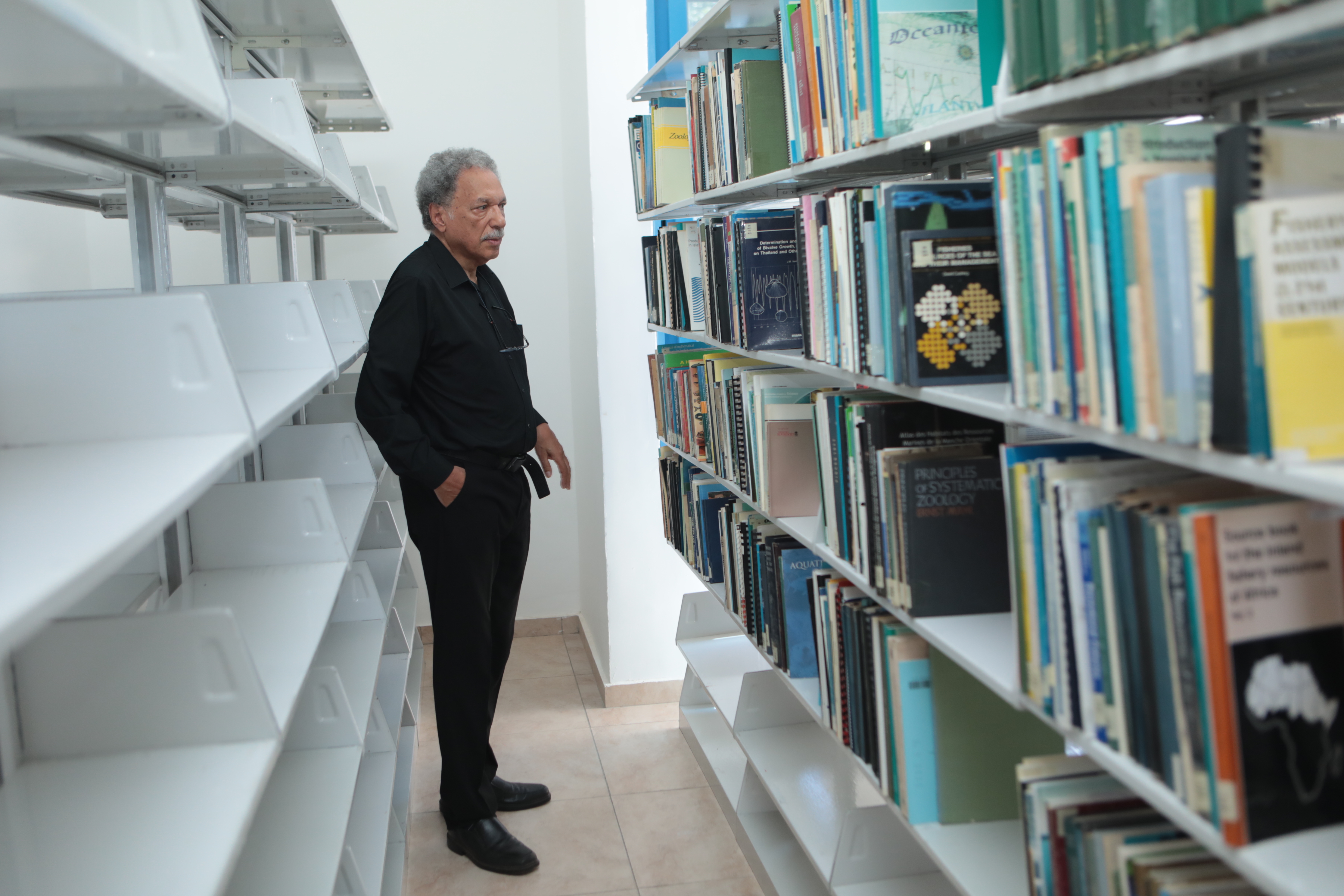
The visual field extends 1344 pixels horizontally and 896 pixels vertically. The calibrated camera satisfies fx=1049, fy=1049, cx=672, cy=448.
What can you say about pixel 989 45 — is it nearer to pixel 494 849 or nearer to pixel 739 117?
pixel 739 117

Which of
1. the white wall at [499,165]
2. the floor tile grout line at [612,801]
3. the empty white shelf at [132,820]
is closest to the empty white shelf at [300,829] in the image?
the empty white shelf at [132,820]

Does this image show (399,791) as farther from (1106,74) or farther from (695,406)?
(1106,74)

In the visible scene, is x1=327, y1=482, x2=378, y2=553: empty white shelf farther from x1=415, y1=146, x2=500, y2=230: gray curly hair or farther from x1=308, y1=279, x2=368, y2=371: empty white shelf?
x1=415, y1=146, x2=500, y2=230: gray curly hair

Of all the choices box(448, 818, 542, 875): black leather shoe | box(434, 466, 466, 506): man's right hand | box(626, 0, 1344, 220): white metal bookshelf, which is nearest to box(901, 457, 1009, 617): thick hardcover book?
box(626, 0, 1344, 220): white metal bookshelf

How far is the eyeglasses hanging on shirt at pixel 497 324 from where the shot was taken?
2.78 metres

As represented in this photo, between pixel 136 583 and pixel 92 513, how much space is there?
127cm

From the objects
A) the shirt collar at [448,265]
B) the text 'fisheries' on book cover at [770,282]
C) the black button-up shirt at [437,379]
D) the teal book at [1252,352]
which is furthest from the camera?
the shirt collar at [448,265]

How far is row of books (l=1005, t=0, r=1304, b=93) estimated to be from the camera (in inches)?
34.1

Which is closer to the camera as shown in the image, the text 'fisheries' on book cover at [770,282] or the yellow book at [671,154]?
the text 'fisheries' on book cover at [770,282]

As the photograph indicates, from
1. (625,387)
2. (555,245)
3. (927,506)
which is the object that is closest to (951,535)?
(927,506)

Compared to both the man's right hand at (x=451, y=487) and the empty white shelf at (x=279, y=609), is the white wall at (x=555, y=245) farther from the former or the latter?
the empty white shelf at (x=279, y=609)

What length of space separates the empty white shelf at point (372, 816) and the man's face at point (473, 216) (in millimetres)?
1300

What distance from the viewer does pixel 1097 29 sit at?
103 cm

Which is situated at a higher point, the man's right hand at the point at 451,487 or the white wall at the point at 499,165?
the white wall at the point at 499,165
